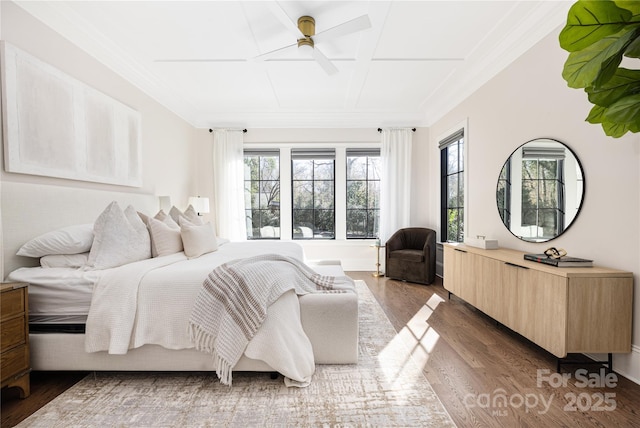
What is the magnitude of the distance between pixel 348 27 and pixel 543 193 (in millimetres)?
2162

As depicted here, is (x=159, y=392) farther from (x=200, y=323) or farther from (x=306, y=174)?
(x=306, y=174)

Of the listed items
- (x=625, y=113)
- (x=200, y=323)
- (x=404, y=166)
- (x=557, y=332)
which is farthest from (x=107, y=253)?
(x=404, y=166)

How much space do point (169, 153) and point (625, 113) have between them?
464 centimetres

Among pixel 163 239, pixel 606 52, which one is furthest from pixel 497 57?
pixel 163 239

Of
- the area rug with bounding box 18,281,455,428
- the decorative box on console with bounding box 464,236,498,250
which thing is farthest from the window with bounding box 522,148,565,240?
the area rug with bounding box 18,281,455,428

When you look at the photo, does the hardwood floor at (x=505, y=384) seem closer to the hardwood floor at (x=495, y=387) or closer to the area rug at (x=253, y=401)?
the hardwood floor at (x=495, y=387)

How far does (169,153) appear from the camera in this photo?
423 cm

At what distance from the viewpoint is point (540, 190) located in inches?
98.0

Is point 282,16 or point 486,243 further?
point 486,243

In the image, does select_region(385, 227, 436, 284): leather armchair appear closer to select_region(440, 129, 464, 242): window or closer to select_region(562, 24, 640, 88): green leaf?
select_region(440, 129, 464, 242): window

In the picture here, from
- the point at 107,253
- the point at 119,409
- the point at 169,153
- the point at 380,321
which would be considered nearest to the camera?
the point at 119,409

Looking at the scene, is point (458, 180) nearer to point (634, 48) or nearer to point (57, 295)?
point (634, 48)

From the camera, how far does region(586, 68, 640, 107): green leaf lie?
97 cm

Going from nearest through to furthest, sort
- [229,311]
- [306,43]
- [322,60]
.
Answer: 1. [229,311]
2. [306,43]
3. [322,60]
